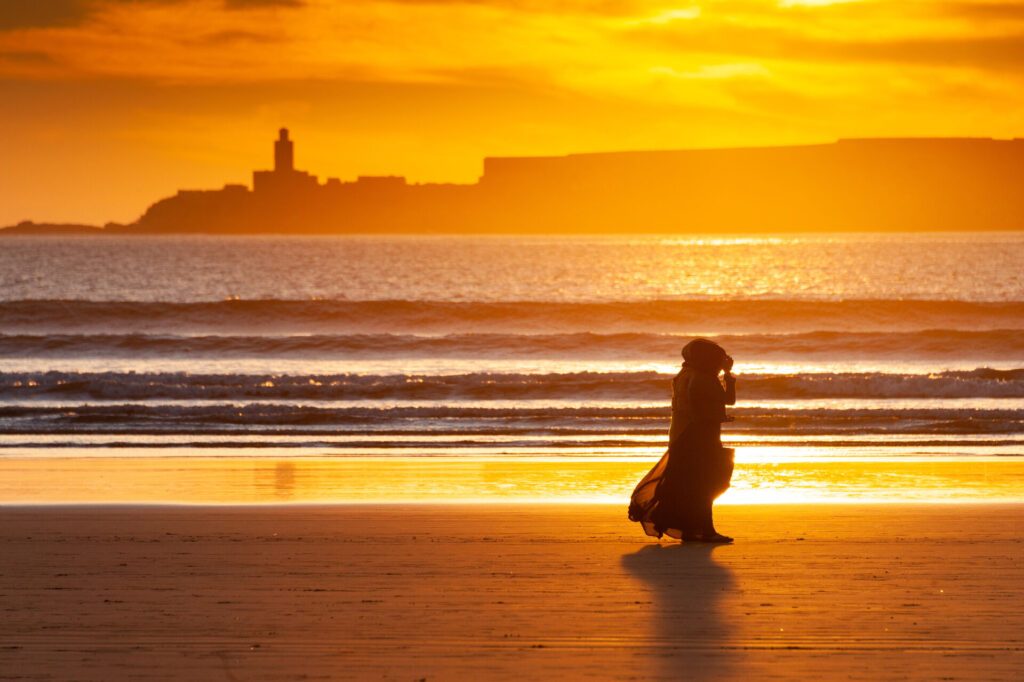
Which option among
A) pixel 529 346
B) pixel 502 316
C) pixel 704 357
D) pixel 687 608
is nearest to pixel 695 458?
pixel 704 357

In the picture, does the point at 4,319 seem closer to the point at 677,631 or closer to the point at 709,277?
the point at 677,631

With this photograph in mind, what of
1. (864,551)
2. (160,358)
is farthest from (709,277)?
(864,551)

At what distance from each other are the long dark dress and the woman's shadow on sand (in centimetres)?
17

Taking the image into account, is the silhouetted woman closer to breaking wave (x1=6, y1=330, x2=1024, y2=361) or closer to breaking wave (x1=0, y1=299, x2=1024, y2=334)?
breaking wave (x1=6, y1=330, x2=1024, y2=361)

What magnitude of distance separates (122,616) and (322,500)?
14.8ft

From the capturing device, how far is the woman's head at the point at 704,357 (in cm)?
915

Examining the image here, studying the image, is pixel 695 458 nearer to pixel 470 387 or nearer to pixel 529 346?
pixel 470 387

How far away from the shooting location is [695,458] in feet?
30.5

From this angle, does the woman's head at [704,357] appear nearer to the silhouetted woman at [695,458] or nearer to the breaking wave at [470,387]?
the silhouetted woman at [695,458]

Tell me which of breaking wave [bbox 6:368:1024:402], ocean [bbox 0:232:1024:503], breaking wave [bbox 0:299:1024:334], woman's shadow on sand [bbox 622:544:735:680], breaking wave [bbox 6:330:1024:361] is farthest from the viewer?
breaking wave [bbox 0:299:1024:334]

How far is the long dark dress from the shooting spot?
362 inches

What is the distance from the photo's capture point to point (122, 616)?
7.15 metres

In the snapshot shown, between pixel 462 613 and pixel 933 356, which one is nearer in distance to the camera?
pixel 462 613

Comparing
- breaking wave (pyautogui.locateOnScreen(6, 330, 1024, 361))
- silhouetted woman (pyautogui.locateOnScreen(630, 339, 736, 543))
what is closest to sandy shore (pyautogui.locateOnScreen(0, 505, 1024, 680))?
silhouetted woman (pyautogui.locateOnScreen(630, 339, 736, 543))
